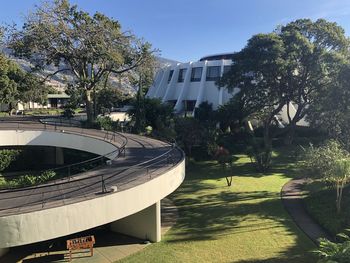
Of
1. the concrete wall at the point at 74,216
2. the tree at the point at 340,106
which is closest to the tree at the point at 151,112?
the tree at the point at 340,106

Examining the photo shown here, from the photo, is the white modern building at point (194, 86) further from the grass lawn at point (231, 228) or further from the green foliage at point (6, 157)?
the grass lawn at point (231, 228)

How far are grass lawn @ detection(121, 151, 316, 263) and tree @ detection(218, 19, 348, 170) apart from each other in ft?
38.2

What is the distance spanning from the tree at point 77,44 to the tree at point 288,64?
A: 38.6 ft

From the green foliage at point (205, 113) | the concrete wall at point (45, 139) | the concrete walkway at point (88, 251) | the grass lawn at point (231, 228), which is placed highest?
the green foliage at point (205, 113)

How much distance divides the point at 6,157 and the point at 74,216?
23.0 metres

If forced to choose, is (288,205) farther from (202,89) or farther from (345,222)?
(202,89)

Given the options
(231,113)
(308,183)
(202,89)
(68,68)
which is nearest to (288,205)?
(308,183)

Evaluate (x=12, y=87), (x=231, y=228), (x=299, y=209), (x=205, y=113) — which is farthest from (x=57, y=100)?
(x=231, y=228)

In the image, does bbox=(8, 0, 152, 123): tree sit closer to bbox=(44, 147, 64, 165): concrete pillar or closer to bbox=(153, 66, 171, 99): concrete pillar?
bbox=(44, 147, 64, 165): concrete pillar

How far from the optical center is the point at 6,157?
32.6 meters

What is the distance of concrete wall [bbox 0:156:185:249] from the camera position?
37.5 feet

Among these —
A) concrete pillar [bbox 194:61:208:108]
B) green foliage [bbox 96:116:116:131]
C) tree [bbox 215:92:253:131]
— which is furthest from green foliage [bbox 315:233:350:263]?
concrete pillar [bbox 194:61:208:108]

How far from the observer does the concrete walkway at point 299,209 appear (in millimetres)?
18984

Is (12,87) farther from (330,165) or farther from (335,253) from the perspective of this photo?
(335,253)
